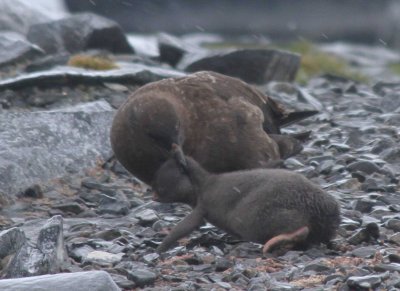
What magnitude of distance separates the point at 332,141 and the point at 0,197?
301 centimetres

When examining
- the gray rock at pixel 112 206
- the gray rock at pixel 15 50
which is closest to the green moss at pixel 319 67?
the gray rock at pixel 15 50

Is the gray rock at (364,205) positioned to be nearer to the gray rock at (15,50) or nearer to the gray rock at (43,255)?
the gray rock at (43,255)

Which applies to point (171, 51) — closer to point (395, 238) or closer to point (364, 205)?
point (364, 205)

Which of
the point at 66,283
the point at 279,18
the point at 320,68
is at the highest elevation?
the point at 66,283

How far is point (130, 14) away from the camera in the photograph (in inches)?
880

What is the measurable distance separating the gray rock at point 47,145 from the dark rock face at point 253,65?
2.99 m

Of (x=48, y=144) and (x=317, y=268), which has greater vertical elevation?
(x=317, y=268)

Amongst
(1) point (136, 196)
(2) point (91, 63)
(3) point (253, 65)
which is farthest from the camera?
(3) point (253, 65)

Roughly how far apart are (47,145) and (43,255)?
2.81m

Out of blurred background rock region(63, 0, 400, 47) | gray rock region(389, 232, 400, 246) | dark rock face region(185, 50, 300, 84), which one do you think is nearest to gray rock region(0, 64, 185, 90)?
dark rock face region(185, 50, 300, 84)

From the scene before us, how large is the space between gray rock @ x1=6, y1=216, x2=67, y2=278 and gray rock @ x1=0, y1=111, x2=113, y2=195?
1.91 meters

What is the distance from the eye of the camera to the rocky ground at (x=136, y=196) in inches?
240

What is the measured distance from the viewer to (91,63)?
1208 centimetres

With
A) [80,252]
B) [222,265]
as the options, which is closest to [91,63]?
[80,252]
